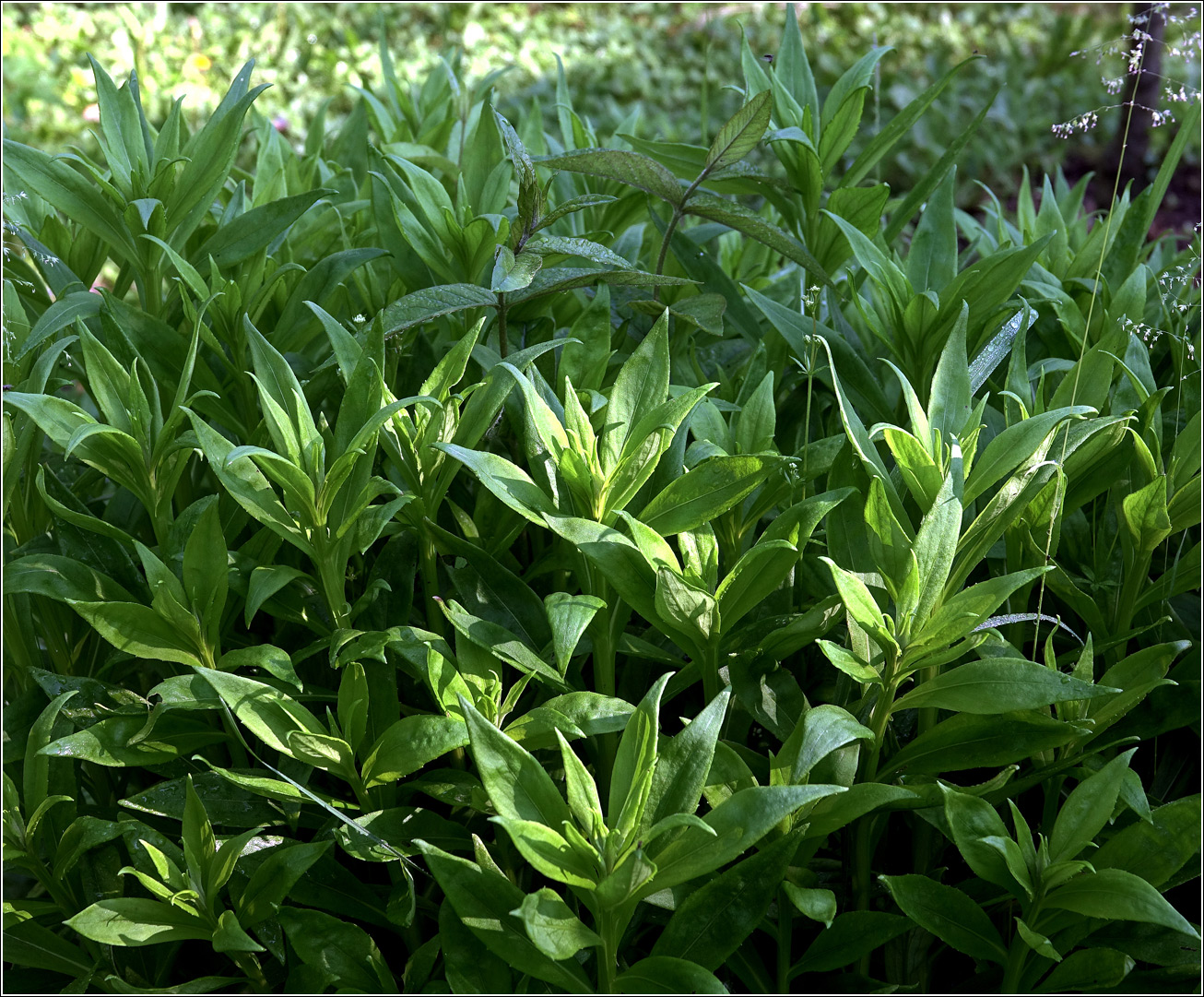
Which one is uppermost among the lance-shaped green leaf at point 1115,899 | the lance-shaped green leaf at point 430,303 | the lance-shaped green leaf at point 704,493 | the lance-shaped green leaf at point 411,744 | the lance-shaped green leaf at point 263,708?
the lance-shaped green leaf at point 430,303

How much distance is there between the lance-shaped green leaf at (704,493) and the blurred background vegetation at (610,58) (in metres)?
5.03

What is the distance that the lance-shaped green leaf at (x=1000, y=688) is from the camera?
0.91 m

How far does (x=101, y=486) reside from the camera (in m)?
1.51

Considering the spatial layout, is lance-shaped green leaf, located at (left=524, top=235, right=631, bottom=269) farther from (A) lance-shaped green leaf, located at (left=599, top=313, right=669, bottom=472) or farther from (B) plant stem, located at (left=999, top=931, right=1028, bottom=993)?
(B) plant stem, located at (left=999, top=931, right=1028, bottom=993)

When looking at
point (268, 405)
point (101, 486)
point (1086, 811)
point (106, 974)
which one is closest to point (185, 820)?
point (106, 974)

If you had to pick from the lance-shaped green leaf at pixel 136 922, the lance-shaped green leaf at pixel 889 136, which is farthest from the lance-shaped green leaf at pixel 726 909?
the lance-shaped green leaf at pixel 889 136

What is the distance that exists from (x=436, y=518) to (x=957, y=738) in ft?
2.00

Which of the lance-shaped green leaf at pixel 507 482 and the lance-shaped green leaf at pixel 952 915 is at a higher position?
the lance-shaped green leaf at pixel 507 482

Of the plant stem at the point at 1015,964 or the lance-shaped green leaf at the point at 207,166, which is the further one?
the lance-shaped green leaf at the point at 207,166

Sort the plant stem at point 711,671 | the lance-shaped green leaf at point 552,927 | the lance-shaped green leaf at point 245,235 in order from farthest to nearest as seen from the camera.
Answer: the lance-shaped green leaf at point 245,235 → the plant stem at point 711,671 → the lance-shaped green leaf at point 552,927

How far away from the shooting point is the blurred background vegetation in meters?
6.05

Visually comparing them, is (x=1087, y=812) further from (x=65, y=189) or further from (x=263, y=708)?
(x=65, y=189)

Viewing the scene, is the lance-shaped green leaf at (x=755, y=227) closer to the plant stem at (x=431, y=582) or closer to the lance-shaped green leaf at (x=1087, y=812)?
the plant stem at (x=431, y=582)

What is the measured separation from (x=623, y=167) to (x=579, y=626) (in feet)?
2.09
